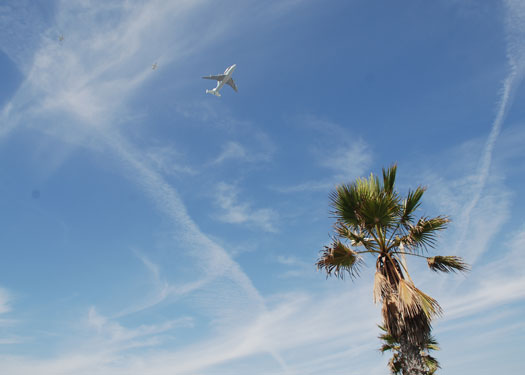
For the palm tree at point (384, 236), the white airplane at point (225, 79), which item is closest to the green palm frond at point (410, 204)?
the palm tree at point (384, 236)

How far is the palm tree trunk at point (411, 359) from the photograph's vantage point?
29.8 feet

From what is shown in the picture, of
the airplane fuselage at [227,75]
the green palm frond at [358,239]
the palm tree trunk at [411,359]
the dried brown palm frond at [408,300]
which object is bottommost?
the palm tree trunk at [411,359]

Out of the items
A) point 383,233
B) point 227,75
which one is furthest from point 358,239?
point 227,75

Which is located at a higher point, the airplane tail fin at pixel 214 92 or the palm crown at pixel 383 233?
the airplane tail fin at pixel 214 92

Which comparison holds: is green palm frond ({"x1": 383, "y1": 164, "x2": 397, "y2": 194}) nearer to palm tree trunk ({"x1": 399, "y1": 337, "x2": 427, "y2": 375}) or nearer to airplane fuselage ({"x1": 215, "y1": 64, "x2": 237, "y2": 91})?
palm tree trunk ({"x1": 399, "y1": 337, "x2": 427, "y2": 375})

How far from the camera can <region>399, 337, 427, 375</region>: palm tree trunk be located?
9.09 m

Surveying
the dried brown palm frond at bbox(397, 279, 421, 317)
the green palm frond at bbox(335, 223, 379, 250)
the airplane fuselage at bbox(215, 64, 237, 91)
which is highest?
the airplane fuselage at bbox(215, 64, 237, 91)

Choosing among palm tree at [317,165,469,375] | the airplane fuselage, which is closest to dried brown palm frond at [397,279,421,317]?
palm tree at [317,165,469,375]

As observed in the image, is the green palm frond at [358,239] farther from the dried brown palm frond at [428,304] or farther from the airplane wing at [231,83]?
the airplane wing at [231,83]

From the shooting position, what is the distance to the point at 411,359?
9.23 metres

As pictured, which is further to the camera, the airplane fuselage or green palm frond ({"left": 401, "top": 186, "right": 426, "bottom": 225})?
the airplane fuselage

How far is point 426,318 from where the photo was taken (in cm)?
940

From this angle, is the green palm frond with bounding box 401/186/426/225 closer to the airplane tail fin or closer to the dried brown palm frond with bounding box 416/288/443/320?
the dried brown palm frond with bounding box 416/288/443/320

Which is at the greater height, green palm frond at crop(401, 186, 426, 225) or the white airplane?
the white airplane
